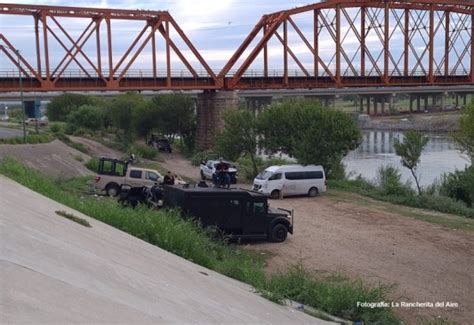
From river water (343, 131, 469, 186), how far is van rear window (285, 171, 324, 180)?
12.7 m

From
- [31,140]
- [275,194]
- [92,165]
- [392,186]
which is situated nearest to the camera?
[275,194]

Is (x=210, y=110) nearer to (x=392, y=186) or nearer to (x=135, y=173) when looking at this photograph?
(x=392, y=186)

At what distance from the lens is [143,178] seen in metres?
28.6

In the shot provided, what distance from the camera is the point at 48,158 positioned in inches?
1596

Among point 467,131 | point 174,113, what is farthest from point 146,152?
point 467,131

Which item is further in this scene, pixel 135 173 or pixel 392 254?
pixel 135 173

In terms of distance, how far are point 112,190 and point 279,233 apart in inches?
432

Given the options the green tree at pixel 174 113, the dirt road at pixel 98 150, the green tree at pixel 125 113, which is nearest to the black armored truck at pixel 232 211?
the dirt road at pixel 98 150

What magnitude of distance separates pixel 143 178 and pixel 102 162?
94.0 inches

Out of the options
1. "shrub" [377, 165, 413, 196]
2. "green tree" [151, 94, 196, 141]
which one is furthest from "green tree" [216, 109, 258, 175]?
"green tree" [151, 94, 196, 141]

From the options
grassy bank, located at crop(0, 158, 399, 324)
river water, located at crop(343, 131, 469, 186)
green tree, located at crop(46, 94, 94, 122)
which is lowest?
river water, located at crop(343, 131, 469, 186)

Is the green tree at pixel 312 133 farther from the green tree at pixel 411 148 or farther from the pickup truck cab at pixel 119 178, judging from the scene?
the pickup truck cab at pixel 119 178

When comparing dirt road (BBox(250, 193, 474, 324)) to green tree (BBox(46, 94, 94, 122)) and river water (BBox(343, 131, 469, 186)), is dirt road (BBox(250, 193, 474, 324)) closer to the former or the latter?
river water (BBox(343, 131, 469, 186))

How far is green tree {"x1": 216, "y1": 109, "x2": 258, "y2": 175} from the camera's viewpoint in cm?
4194
